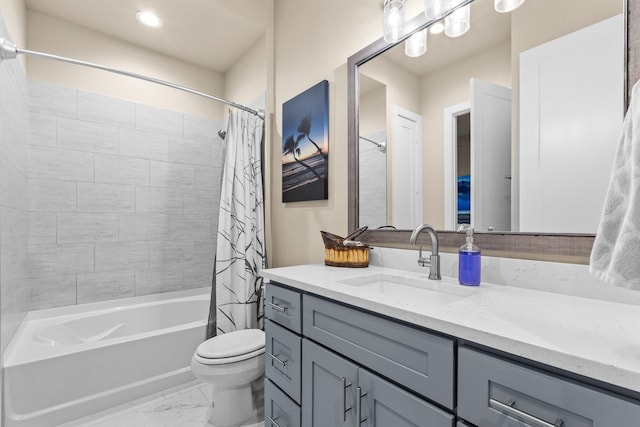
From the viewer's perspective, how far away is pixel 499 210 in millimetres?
1104

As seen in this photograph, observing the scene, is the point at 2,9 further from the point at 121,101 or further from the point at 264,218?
the point at 264,218

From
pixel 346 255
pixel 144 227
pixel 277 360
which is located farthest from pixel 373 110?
pixel 144 227

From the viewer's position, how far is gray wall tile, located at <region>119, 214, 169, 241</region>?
253 cm

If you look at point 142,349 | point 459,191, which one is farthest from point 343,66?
point 142,349

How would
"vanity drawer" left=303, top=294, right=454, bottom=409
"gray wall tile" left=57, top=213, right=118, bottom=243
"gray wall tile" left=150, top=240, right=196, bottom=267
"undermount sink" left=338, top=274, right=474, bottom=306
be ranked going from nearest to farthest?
1. "vanity drawer" left=303, top=294, right=454, bottom=409
2. "undermount sink" left=338, top=274, right=474, bottom=306
3. "gray wall tile" left=57, top=213, right=118, bottom=243
4. "gray wall tile" left=150, top=240, right=196, bottom=267

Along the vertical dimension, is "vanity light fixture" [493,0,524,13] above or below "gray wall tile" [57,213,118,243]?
above

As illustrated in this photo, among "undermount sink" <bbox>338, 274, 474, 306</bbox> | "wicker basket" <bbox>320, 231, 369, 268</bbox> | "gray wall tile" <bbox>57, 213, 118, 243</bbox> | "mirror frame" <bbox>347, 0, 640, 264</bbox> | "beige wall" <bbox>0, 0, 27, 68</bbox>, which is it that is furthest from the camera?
"gray wall tile" <bbox>57, 213, 118, 243</bbox>

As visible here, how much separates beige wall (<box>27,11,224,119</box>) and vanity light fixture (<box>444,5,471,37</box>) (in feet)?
8.05

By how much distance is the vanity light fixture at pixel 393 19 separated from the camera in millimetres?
1369

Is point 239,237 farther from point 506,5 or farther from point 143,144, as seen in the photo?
point 506,5

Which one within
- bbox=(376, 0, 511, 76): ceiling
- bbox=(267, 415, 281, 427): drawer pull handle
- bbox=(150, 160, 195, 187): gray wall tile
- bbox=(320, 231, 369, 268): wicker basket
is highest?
bbox=(376, 0, 511, 76): ceiling

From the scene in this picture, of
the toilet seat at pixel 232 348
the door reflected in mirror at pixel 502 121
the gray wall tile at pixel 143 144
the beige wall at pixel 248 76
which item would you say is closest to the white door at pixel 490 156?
the door reflected in mirror at pixel 502 121

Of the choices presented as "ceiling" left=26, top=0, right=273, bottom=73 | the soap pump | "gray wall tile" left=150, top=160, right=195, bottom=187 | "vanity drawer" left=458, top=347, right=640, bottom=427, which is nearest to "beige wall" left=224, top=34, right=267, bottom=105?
"ceiling" left=26, top=0, right=273, bottom=73

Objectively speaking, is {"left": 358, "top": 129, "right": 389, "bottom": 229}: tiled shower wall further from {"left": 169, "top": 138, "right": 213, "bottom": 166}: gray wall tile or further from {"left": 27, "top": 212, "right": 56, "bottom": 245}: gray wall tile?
{"left": 27, "top": 212, "right": 56, "bottom": 245}: gray wall tile
